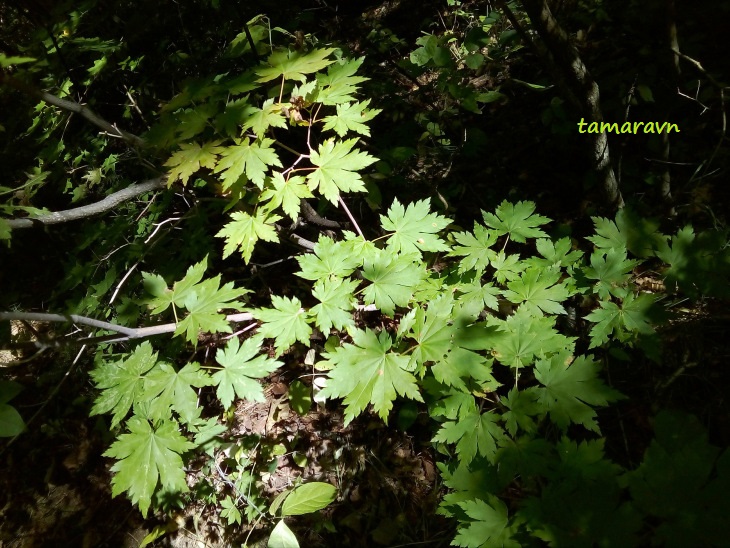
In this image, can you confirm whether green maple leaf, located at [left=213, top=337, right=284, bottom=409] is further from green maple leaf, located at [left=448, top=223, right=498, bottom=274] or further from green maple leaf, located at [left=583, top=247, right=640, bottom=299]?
green maple leaf, located at [left=583, top=247, right=640, bottom=299]

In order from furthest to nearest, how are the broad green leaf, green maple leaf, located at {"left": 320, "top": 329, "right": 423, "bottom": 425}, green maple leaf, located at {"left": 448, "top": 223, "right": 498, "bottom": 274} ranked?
the broad green leaf
green maple leaf, located at {"left": 448, "top": 223, "right": 498, "bottom": 274}
green maple leaf, located at {"left": 320, "top": 329, "right": 423, "bottom": 425}

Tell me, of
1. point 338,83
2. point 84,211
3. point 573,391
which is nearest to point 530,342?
point 573,391

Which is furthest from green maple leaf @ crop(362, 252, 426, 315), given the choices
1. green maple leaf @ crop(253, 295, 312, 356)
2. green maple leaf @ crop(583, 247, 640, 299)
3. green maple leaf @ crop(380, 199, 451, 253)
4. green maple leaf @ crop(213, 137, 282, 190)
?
green maple leaf @ crop(583, 247, 640, 299)

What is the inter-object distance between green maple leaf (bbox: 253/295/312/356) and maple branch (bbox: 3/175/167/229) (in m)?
0.81

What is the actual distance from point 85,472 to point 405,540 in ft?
9.64

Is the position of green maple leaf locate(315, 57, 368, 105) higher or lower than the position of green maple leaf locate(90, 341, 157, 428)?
higher

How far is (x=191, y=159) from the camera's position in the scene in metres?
2.01

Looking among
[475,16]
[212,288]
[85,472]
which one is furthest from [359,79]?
[85,472]

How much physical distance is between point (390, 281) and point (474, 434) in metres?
0.85

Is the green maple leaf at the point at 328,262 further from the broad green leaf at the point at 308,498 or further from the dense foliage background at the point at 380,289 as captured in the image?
the broad green leaf at the point at 308,498

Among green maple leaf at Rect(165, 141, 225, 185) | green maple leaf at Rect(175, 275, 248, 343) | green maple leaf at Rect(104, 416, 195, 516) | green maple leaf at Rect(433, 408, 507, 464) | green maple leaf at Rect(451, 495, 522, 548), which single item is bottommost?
green maple leaf at Rect(451, 495, 522, 548)

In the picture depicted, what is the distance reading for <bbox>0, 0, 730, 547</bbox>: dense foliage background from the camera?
6.30ft

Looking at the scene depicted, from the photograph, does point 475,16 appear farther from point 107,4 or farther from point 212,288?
point 212,288

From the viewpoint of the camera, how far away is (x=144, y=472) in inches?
78.0
